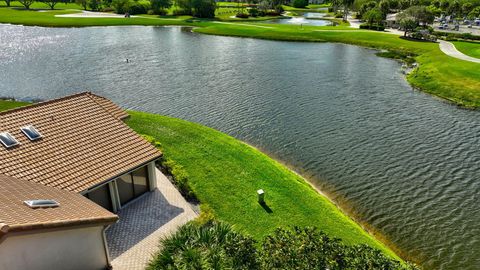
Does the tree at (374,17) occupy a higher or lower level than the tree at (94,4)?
lower

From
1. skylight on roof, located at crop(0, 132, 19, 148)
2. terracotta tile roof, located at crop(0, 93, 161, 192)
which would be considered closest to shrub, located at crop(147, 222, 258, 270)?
terracotta tile roof, located at crop(0, 93, 161, 192)

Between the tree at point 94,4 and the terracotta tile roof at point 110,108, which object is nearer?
the terracotta tile roof at point 110,108

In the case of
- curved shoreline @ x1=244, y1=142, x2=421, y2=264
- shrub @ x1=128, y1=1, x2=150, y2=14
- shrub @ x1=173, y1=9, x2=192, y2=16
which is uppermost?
shrub @ x1=128, y1=1, x2=150, y2=14

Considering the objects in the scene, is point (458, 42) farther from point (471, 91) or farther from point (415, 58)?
point (471, 91)

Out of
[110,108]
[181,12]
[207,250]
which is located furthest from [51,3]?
[207,250]

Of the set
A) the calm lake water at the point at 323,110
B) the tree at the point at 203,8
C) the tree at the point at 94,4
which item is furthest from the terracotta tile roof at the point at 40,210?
the tree at the point at 94,4

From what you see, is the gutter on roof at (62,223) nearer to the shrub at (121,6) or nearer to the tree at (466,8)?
the shrub at (121,6)

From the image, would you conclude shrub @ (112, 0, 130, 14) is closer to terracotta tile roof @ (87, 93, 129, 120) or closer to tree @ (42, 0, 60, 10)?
tree @ (42, 0, 60, 10)
